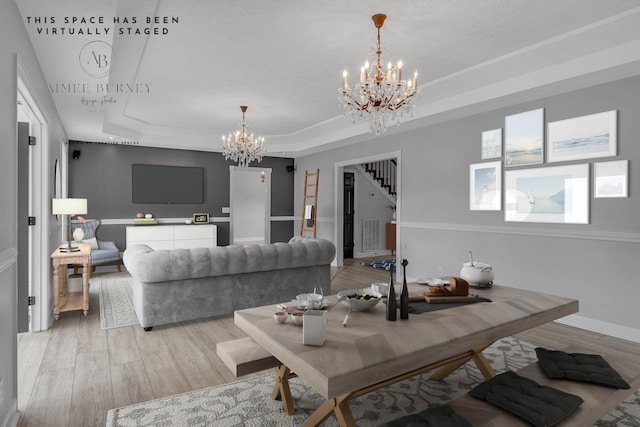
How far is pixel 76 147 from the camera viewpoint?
7.14 metres

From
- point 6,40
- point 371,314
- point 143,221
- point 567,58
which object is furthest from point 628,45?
point 143,221

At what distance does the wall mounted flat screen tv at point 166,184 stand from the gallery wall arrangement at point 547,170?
5768mm

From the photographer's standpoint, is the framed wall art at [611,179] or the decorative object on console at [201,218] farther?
the decorative object on console at [201,218]

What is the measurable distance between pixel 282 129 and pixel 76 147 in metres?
3.98

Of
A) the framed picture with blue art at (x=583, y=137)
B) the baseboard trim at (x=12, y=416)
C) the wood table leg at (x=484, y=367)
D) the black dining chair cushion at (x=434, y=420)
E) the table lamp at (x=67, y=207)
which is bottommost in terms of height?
the baseboard trim at (x=12, y=416)

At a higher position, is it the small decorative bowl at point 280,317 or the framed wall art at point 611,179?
the framed wall art at point 611,179

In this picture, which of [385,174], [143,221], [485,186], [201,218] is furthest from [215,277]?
[385,174]

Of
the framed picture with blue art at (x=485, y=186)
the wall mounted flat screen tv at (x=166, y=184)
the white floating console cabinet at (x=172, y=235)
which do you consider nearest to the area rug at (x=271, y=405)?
the framed picture with blue art at (x=485, y=186)

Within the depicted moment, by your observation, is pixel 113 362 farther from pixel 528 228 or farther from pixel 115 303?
pixel 528 228

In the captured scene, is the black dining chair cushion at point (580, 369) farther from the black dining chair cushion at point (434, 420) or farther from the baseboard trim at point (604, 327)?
the baseboard trim at point (604, 327)

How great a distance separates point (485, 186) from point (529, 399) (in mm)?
3624

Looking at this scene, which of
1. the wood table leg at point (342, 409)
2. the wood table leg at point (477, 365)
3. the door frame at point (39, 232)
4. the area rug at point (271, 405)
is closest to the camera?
the wood table leg at point (342, 409)

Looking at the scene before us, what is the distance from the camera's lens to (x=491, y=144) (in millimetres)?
4734

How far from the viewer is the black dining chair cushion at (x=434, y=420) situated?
1422 millimetres
